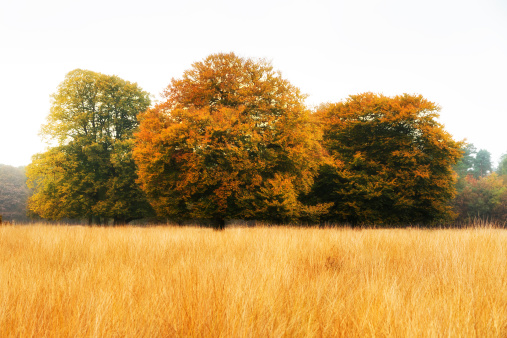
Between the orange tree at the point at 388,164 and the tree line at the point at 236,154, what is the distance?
0.09 m

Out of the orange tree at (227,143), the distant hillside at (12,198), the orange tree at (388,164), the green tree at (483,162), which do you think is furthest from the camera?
the green tree at (483,162)

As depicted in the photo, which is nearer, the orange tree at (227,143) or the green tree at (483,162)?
the orange tree at (227,143)

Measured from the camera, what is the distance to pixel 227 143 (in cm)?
1432

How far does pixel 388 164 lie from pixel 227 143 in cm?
1527

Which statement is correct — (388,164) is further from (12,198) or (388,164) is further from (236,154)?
(12,198)

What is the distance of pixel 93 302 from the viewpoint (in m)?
2.60

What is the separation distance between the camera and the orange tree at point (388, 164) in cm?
2353

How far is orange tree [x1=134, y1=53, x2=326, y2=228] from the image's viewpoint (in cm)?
1470

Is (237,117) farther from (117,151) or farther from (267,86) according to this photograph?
(117,151)

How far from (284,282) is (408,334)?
53.1 inches

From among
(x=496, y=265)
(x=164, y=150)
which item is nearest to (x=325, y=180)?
(x=164, y=150)

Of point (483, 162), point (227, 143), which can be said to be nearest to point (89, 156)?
point (227, 143)

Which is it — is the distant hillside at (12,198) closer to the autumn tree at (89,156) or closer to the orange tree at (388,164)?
the autumn tree at (89,156)

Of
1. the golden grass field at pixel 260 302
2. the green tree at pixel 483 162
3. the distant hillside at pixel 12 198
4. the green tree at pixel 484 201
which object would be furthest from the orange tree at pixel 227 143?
the green tree at pixel 483 162
